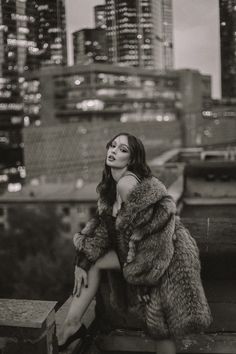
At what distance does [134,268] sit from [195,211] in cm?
436

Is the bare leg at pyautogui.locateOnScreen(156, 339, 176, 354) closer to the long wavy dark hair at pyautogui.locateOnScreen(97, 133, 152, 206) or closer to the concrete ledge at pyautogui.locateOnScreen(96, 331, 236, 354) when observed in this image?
the concrete ledge at pyautogui.locateOnScreen(96, 331, 236, 354)

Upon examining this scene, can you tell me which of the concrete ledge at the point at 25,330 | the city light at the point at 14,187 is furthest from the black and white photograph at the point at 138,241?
the city light at the point at 14,187

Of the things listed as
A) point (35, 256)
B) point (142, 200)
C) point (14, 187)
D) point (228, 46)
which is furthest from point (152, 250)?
point (14, 187)

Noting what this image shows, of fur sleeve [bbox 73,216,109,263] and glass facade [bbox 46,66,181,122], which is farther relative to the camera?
glass facade [bbox 46,66,181,122]

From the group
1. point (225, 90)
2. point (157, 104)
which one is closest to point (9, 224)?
point (225, 90)

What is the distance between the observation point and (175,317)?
2154 millimetres

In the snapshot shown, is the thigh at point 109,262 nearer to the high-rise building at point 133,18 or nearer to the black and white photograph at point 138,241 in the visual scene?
the black and white photograph at point 138,241

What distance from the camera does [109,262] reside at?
235 centimetres

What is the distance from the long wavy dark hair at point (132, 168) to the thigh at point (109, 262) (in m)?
0.25

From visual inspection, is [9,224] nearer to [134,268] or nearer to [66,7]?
[66,7]

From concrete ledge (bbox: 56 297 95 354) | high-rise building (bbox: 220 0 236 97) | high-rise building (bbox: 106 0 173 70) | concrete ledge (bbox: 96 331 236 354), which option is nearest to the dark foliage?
high-rise building (bbox: 220 0 236 97)

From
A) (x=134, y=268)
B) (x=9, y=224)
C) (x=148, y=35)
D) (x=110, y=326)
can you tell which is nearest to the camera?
(x=134, y=268)

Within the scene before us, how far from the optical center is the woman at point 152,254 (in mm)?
2139

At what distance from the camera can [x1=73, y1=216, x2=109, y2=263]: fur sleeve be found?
234 centimetres
